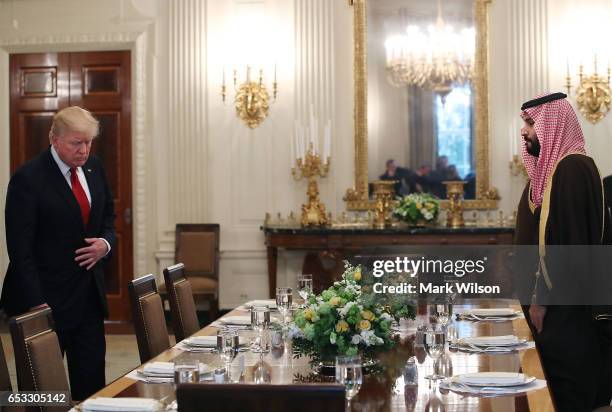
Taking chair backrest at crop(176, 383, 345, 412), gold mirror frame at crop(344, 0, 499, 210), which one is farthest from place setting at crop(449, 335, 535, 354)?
gold mirror frame at crop(344, 0, 499, 210)

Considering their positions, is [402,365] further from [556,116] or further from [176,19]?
[176,19]

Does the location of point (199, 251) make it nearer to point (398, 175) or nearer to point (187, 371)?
point (398, 175)

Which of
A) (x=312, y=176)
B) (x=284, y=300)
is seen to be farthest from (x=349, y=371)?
(x=312, y=176)

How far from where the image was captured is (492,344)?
10.5 ft

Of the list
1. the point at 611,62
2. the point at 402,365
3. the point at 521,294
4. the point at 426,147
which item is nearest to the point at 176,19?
the point at 426,147

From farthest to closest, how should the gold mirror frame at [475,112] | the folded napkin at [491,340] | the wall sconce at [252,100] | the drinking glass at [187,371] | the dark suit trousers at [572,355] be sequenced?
the wall sconce at [252,100], the gold mirror frame at [475,112], the dark suit trousers at [572,355], the folded napkin at [491,340], the drinking glass at [187,371]

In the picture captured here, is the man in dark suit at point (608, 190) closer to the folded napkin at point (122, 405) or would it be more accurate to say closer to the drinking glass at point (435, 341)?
the drinking glass at point (435, 341)

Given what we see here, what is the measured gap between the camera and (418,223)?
7.21 m

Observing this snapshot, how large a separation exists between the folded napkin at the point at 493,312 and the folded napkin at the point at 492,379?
4.60 ft

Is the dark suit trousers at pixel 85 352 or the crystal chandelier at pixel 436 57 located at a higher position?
the crystal chandelier at pixel 436 57

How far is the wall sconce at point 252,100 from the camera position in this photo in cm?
770

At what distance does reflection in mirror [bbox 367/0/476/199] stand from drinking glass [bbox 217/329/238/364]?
17.1 ft

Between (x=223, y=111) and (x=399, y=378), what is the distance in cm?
→ 544

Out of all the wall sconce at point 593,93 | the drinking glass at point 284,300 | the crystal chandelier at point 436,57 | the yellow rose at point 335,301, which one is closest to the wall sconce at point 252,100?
the crystal chandelier at point 436,57
